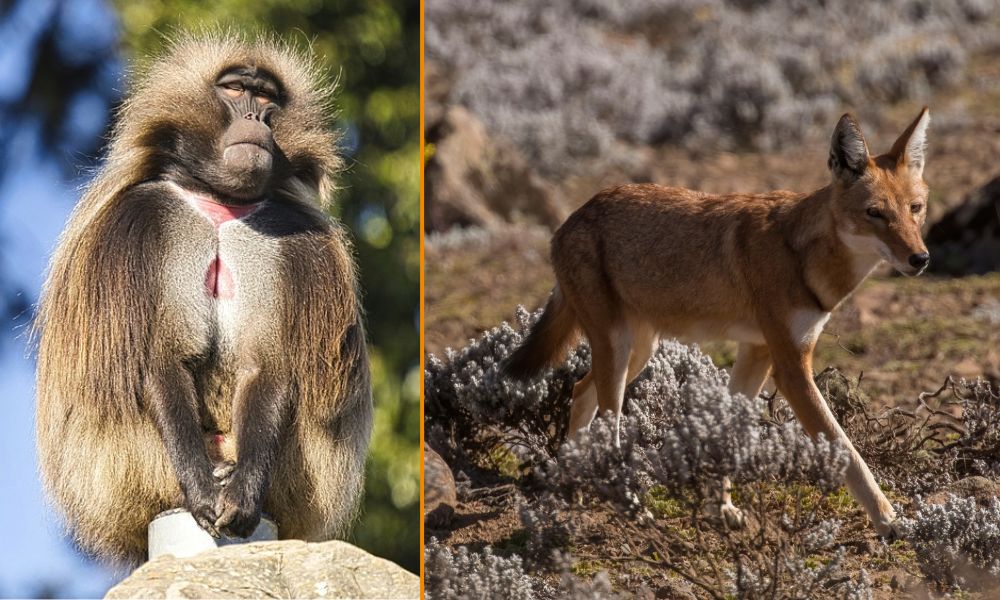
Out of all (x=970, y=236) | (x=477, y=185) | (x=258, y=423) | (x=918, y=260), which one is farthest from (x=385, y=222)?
(x=258, y=423)

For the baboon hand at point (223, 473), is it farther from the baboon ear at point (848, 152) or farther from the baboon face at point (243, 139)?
the baboon ear at point (848, 152)

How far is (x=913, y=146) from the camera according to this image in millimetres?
5578

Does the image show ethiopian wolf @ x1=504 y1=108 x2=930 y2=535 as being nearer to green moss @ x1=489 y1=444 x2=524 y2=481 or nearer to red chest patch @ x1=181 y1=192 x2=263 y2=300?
green moss @ x1=489 y1=444 x2=524 y2=481

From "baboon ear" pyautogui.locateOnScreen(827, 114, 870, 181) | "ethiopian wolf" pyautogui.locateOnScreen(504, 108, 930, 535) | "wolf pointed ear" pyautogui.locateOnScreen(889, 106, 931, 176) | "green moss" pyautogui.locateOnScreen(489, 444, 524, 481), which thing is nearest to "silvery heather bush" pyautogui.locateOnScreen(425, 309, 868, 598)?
"green moss" pyautogui.locateOnScreen(489, 444, 524, 481)

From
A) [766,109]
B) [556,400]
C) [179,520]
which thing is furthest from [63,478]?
[766,109]

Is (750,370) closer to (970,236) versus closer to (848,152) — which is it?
(848,152)

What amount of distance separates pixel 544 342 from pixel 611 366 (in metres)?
0.46

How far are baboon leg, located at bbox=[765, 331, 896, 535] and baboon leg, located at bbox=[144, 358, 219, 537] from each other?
2.81m

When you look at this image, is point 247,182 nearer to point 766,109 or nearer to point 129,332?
point 129,332

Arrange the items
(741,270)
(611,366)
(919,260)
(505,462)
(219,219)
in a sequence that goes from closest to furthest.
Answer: (219,219), (919,260), (741,270), (611,366), (505,462)

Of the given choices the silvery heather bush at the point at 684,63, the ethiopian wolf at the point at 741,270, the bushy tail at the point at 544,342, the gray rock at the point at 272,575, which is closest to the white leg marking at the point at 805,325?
the ethiopian wolf at the point at 741,270

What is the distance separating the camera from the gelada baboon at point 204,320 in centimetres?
321

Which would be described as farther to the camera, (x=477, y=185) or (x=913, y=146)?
(x=477, y=185)

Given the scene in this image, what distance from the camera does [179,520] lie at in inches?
127
